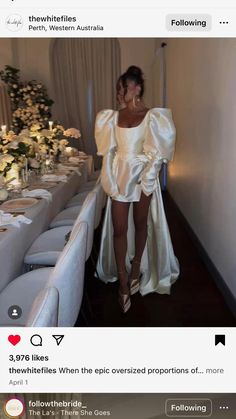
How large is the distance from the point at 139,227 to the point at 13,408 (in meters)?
1.16

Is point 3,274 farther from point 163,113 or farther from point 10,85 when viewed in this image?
point 10,85

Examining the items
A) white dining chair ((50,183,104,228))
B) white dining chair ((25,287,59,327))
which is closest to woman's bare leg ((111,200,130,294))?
white dining chair ((50,183,104,228))

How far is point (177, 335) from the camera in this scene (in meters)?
0.51

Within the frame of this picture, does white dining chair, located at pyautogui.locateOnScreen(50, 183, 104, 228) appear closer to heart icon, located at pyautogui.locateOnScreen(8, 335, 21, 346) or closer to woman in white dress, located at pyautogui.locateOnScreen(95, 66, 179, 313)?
woman in white dress, located at pyautogui.locateOnScreen(95, 66, 179, 313)

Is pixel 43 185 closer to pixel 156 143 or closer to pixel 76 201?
pixel 76 201

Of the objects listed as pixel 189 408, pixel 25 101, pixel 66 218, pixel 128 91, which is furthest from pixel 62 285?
pixel 25 101

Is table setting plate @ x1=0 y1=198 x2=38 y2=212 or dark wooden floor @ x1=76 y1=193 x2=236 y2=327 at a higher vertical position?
table setting plate @ x1=0 y1=198 x2=38 y2=212

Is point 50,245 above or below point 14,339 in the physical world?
below

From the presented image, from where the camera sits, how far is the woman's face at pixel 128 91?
52.3 inches

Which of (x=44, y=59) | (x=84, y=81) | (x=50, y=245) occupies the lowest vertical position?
(x=50, y=245)

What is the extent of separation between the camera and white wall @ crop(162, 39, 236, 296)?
1536 millimetres

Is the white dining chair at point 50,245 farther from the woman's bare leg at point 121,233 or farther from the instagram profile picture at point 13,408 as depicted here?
the instagram profile picture at point 13,408

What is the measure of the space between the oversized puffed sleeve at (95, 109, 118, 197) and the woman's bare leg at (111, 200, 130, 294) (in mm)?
71

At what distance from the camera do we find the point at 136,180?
1451mm
